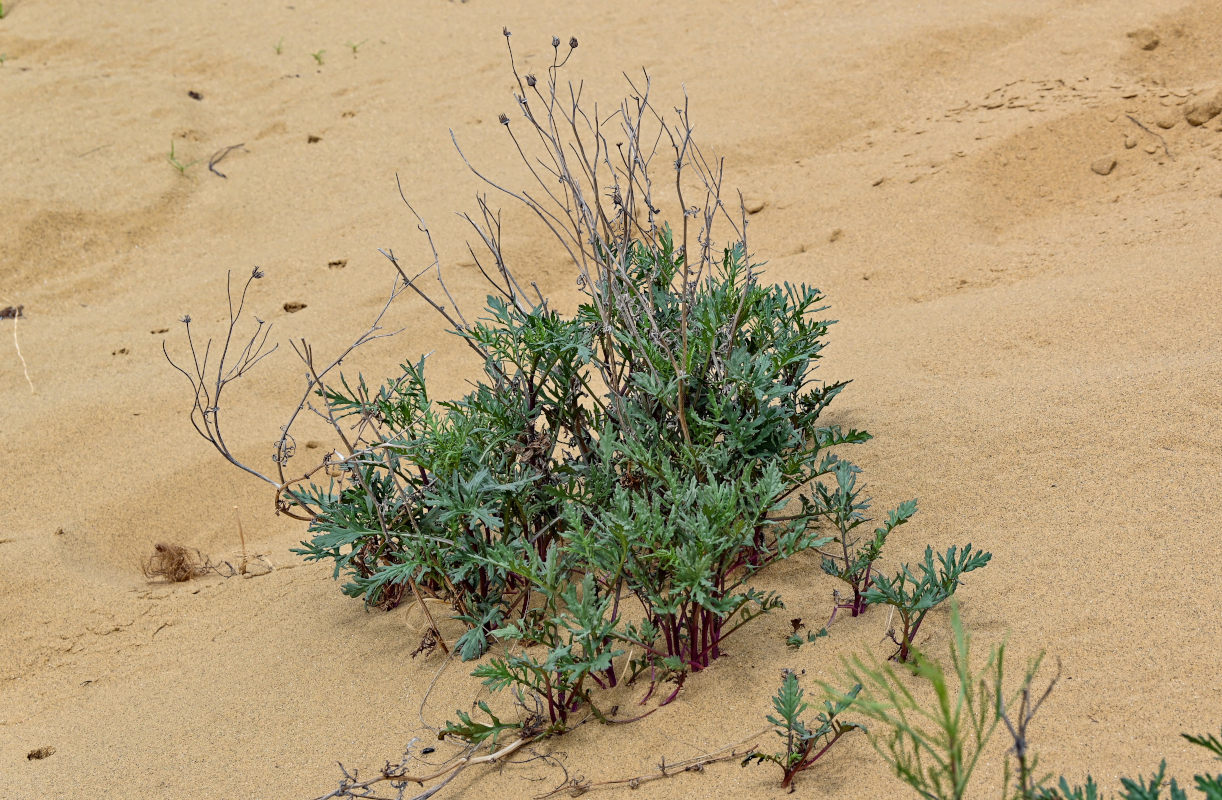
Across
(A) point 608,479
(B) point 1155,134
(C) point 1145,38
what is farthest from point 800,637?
(C) point 1145,38

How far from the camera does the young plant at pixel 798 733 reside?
1867mm

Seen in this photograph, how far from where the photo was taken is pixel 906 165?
5.58 meters

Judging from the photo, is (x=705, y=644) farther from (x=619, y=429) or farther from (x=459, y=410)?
(x=459, y=410)

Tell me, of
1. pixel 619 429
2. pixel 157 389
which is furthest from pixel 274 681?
pixel 157 389

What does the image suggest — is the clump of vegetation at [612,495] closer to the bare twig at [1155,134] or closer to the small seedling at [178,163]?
the bare twig at [1155,134]

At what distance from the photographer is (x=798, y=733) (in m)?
1.88

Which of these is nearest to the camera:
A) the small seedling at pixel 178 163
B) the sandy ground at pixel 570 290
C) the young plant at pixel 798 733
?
the young plant at pixel 798 733

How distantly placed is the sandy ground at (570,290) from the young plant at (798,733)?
35 mm

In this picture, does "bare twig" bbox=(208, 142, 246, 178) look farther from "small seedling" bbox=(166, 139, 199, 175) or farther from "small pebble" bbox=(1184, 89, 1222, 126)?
"small pebble" bbox=(1184, 89, 1222, 126)

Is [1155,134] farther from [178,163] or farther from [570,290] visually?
[178,163]

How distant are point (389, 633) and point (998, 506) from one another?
159 centimetres

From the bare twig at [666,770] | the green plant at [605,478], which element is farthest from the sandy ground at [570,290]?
the green plant at [605,478]

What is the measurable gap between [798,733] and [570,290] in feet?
12.0

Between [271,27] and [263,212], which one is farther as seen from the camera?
[271,27]
